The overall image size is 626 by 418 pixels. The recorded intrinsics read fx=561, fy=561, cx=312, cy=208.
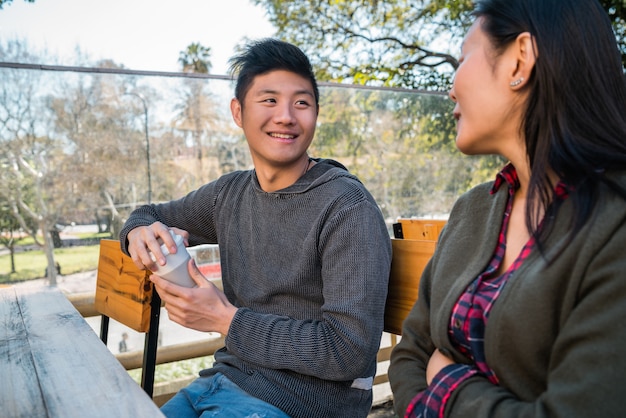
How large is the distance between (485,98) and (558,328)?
422mm

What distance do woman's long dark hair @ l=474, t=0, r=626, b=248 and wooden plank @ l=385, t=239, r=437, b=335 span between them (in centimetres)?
48

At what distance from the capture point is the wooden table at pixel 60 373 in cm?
99

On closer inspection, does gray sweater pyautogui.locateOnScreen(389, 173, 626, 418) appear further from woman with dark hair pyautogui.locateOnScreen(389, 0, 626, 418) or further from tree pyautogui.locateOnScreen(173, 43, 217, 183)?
tree pyautogui.locateOnScreen(173, 43, 217, 183)

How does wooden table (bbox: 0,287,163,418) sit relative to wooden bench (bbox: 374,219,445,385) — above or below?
below

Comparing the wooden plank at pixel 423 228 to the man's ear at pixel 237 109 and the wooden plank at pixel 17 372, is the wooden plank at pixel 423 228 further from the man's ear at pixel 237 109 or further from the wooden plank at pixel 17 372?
the wooden plank at pixel 17 372

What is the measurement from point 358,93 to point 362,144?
0.61 metres

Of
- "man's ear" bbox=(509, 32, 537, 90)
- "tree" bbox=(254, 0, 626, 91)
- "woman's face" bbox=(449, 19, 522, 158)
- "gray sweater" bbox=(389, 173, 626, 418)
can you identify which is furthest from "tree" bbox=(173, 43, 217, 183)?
"tree" bbox=(254, 0, 626, 91)

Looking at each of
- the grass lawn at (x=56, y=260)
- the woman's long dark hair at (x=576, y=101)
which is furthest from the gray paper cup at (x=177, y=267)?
the grass lawn at (x=56, y=260)

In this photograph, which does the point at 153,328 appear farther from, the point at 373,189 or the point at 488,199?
the point at 373,189

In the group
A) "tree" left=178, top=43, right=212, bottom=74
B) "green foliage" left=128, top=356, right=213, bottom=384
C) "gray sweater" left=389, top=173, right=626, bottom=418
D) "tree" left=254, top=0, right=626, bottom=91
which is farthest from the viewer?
"tree" left=178, top=43, right=212, bottom=74

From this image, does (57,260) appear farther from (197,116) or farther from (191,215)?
(191,215)

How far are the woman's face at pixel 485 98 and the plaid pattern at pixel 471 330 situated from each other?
0.50ft

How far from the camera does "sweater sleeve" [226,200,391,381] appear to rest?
127cm

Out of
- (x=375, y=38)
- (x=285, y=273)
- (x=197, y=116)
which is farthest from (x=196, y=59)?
(x=285, y=273)
